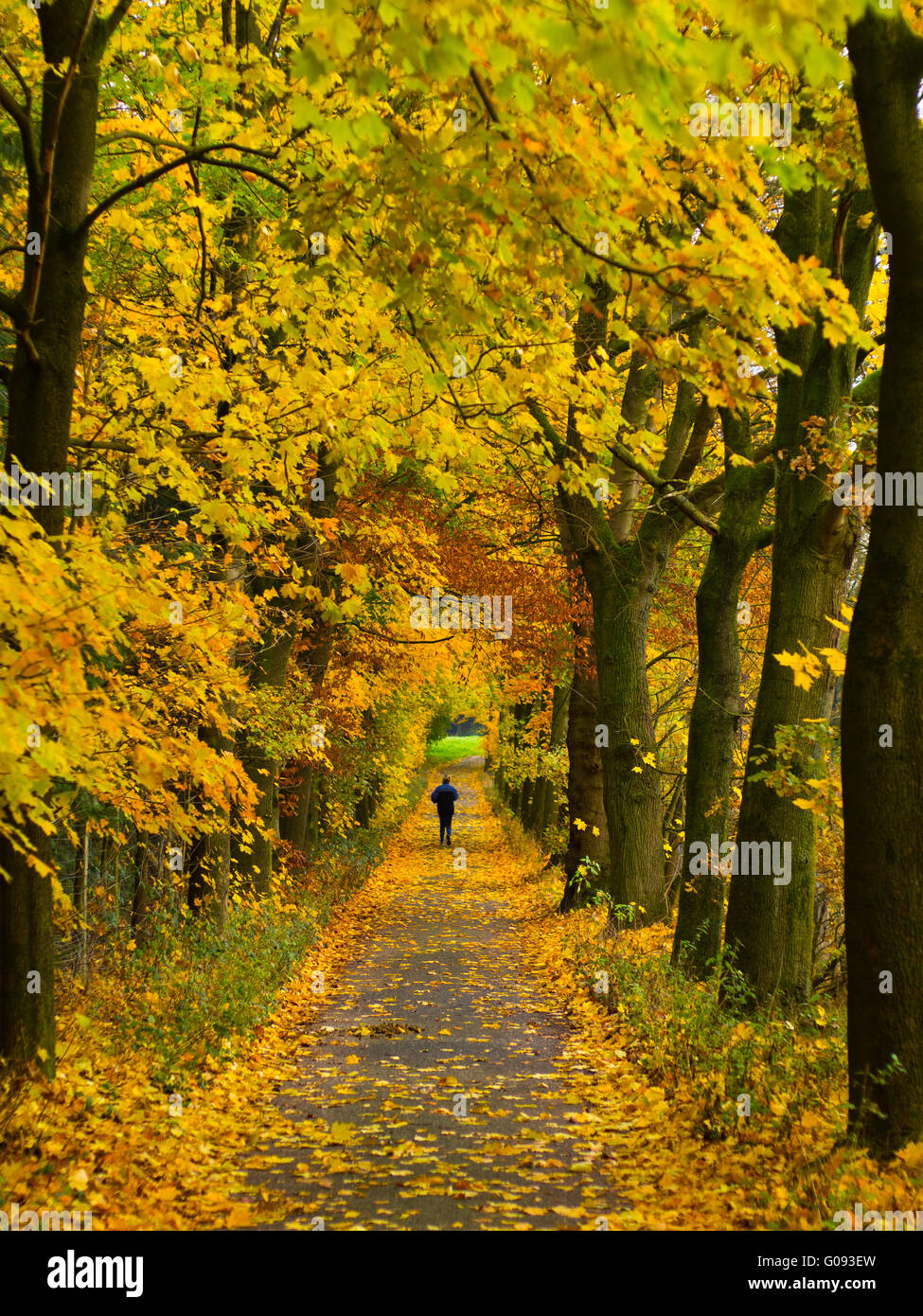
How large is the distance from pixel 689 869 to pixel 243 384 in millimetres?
A: 6562

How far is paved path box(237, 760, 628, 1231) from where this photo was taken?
5.23 metres

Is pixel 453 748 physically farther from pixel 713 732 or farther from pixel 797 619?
pixel 797 619

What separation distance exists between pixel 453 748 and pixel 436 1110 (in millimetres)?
91220

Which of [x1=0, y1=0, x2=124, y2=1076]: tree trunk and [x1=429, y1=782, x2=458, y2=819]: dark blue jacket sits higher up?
[x1=0, y1=0, x2=124, y2=1076]: tree trunk

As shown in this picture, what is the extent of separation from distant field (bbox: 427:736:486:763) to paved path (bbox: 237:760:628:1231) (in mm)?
54773

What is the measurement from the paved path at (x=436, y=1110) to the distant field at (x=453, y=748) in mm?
54773

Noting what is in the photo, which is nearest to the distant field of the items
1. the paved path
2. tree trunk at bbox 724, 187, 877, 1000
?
the paved path

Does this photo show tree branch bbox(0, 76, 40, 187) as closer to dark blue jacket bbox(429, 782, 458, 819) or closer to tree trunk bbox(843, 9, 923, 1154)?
tree trunk bbox(843, 9, 923, 1154)

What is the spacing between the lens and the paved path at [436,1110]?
17.1ft

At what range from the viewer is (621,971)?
1035 cm
